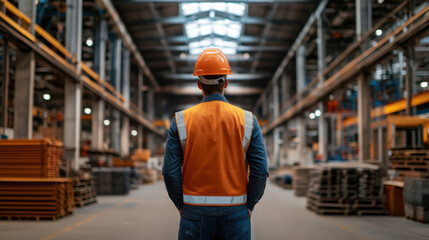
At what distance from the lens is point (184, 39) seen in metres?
23.8

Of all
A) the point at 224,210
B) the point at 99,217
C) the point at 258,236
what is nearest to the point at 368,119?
the point at 258,236

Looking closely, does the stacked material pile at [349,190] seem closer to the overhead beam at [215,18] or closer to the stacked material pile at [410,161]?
the stacked material pile at [410,161]

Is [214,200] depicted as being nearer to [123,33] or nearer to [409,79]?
[409,79]

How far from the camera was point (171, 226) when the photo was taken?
26.9 feet

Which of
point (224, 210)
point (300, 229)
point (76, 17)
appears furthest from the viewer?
point (76, 17)

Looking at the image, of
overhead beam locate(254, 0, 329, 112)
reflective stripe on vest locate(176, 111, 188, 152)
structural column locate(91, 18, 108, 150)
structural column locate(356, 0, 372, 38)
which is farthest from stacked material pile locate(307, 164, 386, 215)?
structural column locate(91, 18, 108, 150)

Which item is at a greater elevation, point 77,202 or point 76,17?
point 76,17

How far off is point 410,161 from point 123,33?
1608cm

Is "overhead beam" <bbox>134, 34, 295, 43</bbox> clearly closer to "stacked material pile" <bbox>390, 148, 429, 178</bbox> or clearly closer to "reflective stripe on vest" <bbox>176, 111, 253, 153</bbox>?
"stacked material pile" <bbox>390, 148, 429, 178</bbox>

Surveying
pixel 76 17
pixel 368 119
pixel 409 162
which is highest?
pixel 76 17

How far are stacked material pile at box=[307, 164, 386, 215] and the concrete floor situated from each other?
1.23ft

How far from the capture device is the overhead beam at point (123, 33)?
18.1m

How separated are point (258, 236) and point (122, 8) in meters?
15.9

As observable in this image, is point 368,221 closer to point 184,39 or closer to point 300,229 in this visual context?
point 300,229
